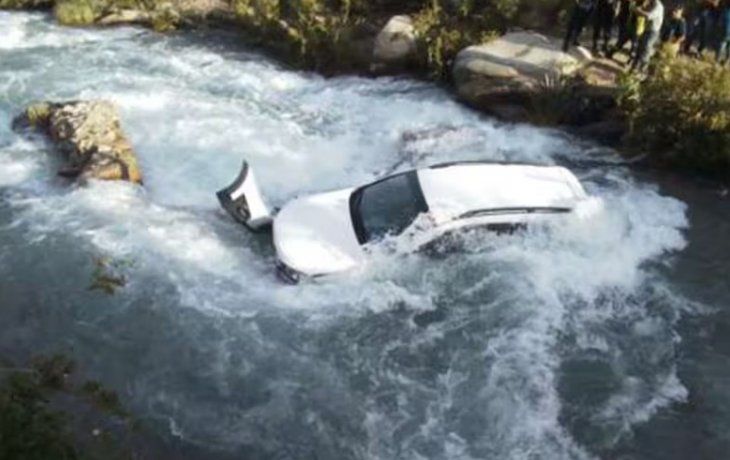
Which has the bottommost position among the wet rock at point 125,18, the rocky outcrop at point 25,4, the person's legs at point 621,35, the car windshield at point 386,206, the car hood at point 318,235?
the rocky outcrop at point 25,4

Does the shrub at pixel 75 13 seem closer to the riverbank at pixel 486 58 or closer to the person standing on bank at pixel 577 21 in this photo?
the riverbank at pixel 486 58

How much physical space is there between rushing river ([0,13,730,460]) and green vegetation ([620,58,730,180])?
50cm

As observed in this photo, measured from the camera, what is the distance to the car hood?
11242 millimetres

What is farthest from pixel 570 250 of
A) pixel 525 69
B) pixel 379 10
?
pixel 379 10

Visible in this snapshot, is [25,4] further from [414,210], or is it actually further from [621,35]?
[414,210]

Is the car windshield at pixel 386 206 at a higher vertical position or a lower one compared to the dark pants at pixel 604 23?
lower

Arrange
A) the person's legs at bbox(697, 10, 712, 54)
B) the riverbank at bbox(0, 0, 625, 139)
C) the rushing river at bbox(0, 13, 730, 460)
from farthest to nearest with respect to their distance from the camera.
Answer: the riverbank at bbox(0, 0, 625, 139)
the person's legs at bbox(697, 10, 712, 54)
the rushing river at bbox(0, 13, 730, 460)

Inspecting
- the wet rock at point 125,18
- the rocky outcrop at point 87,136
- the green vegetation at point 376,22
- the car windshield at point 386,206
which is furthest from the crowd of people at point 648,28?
the wet rock at point 125,18

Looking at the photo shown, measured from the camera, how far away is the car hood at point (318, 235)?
11.2 metres

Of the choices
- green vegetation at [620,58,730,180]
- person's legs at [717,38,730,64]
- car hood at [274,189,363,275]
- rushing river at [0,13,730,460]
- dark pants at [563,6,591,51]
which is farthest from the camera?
dark pants at [563,6,591,51]

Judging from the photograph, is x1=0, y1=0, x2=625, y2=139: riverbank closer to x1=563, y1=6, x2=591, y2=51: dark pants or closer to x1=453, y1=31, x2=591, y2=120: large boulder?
x1=453, y1=31, x2=591, y2=120: large boulder

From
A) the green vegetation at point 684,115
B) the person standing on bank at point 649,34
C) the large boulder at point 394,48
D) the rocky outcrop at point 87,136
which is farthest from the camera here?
the large boulder at point 394,48

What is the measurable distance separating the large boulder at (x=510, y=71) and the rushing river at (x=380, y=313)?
0.61m

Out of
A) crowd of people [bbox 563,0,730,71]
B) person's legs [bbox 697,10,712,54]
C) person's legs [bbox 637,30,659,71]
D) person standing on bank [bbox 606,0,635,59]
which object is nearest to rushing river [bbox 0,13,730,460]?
person's legs [bbox 637,30,659,71]
